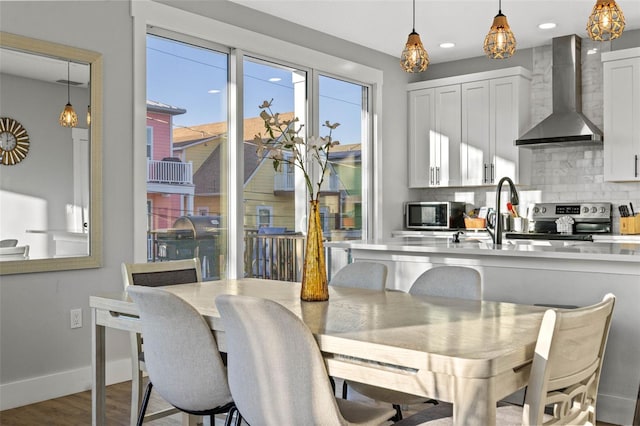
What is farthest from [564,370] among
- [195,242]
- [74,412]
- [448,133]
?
[448,133]

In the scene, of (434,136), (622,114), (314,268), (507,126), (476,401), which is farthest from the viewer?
(434,136)

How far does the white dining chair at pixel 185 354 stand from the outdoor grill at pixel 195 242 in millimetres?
2159

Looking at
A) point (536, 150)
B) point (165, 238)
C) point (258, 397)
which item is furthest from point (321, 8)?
point (258, 397)

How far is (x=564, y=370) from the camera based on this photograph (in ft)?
5.45

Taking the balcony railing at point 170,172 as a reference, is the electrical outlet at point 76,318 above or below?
below

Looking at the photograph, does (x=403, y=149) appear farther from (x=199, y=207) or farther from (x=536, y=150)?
(x=199, y=207)

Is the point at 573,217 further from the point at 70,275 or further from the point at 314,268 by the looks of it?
the point at 70,275

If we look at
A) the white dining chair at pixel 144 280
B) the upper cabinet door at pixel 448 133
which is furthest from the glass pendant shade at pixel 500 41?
the upper cabinet door at pixel 448 133

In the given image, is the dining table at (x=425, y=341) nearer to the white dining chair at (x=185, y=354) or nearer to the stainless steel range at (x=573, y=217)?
the white dining chair at (x=185, y=354)

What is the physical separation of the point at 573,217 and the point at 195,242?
3376 millimetres

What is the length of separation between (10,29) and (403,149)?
13.2 feet

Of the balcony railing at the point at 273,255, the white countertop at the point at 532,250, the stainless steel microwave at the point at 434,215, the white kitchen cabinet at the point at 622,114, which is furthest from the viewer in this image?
the stainless steel microwave at the point at 434,215

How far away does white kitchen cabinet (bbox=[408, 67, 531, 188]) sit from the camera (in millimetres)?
5867

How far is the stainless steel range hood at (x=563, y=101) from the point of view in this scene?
545cm
